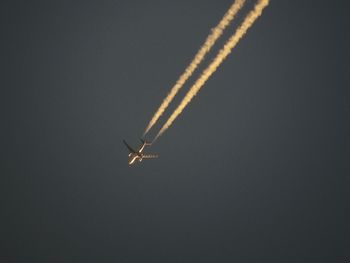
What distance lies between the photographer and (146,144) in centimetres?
3400

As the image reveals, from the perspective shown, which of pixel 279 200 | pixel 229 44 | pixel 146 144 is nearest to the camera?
pixel 229 44

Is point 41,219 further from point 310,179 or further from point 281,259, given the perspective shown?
point 310,179

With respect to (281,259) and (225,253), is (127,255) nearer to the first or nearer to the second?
(225,253)

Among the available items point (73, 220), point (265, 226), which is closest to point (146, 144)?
point (73, 220)

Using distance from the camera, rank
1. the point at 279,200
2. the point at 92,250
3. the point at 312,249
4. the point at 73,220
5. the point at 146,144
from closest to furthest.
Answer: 1. the point at 146,144
2. the point at 92,250
3. the point at 73,220
4. the point at 312,249
5. the point at 279,200

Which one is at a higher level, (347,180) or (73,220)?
(347,180)

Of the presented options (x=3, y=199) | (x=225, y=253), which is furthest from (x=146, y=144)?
(x=225, y=253)

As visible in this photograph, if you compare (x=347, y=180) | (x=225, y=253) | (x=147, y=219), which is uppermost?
(x=347, y=180)

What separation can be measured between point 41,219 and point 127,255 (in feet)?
97.1

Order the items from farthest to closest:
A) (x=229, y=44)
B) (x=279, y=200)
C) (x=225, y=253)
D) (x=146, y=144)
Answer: (x=279, y=200)
(x=225, y=253)
(x=146, y=144)
(x=229, y=44)

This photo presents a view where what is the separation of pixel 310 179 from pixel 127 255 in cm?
13474

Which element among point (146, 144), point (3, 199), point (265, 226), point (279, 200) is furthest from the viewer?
point (279, 200)

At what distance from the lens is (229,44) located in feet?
80.9

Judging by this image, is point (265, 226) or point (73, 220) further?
point (265, 226)
